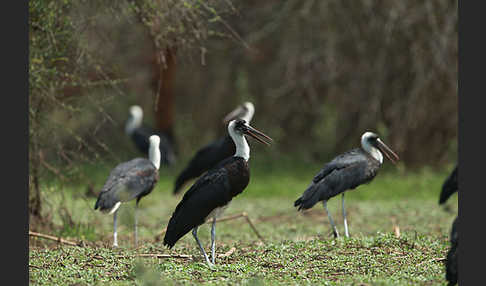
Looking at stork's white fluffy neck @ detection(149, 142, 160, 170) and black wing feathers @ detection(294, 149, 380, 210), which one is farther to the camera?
stork's white fluffy neck @ detection(149, 142, 160, 170)

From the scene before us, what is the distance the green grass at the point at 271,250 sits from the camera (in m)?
5.53

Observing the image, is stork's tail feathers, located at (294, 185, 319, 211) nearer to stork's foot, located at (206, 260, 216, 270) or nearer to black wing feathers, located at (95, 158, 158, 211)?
black wing feathers, located at (95, 158, 158, 211)

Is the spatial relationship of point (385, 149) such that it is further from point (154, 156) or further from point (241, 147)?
point (154, 156)

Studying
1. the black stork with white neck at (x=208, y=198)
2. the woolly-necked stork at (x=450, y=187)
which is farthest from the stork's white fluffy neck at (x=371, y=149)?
the black stork with white neck at (x=208, y=198)

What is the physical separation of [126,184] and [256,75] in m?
10.5

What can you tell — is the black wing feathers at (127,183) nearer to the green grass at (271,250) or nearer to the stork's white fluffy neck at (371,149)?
the green grass at (271,250)

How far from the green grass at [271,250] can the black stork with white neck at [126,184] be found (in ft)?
0.57

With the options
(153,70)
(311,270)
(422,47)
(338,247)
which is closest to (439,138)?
(422,47)

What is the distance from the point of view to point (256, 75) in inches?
711

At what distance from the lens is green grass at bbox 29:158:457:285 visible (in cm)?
553

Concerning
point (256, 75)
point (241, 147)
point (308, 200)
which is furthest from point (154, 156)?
point (256, 75)

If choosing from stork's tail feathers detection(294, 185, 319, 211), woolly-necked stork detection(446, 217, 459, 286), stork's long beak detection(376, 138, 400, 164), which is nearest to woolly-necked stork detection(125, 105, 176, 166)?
stork's long beak detection(376, 138, 400, 164)

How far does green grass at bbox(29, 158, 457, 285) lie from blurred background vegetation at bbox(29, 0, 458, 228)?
42.7 inches

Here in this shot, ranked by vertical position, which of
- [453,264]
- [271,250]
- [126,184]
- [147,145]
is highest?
[453,264]
